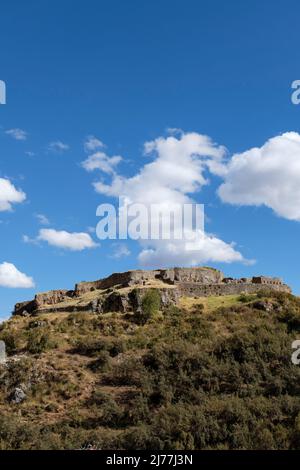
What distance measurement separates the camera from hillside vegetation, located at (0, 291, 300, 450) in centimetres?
1627

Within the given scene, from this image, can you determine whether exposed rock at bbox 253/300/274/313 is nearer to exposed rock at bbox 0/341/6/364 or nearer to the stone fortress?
the stone fortress

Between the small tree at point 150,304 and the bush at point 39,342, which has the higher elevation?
the small tree at point 150,304

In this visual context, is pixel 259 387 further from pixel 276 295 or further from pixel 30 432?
pixel 276 295

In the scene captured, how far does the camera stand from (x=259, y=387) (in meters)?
19.9

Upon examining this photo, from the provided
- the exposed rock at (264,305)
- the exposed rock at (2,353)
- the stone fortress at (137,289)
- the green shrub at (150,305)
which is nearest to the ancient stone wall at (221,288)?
the stone fortress at (137,289)

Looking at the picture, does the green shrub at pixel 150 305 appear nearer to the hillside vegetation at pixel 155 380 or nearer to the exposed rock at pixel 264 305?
the hillside vegetation at pixel 155 380

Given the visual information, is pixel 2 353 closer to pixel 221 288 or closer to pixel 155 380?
pixel 155 380

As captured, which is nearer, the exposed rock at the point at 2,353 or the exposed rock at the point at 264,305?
the exposed rock at the point at 2,353

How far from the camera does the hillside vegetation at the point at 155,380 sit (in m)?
Result: 16.3

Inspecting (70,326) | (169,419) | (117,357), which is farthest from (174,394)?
(70,326)

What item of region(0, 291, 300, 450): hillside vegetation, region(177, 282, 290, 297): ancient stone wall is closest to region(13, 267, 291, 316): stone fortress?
region(177, 282, 290, 297): ancient stone wall

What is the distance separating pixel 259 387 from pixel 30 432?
30.6 feet

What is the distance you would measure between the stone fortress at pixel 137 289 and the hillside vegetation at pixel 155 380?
1790mm
